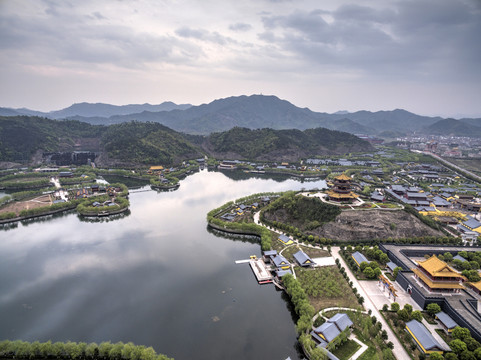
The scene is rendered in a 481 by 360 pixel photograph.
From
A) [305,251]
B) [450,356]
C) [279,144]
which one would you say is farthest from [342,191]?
[279,144]

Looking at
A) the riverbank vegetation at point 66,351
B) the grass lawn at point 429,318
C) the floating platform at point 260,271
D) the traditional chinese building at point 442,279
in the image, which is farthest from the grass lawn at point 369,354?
the riverbank vegetation at point 66,351

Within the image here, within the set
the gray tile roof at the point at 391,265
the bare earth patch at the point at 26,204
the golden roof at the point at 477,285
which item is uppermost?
the golden roof at the point at 477,285

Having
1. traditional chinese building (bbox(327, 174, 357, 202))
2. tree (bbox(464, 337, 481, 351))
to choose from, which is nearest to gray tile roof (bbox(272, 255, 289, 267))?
tree (bbox(464, 337, 481, 351))

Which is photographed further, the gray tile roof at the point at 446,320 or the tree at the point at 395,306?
the tree at the point at 395,306

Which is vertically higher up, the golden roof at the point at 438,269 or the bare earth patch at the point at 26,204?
the golden roof at the point at 438,269

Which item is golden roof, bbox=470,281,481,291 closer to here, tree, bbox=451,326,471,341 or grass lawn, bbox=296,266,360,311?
tree, bbox=451,326,471,341

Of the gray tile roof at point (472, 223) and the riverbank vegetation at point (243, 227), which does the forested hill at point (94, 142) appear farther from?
the gray tile roof at point (472, 223)
